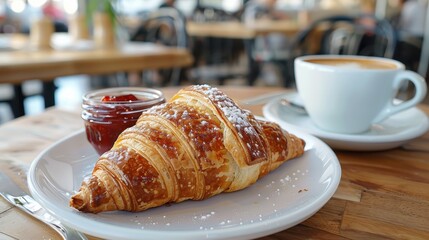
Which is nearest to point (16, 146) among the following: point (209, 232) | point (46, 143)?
point (46, 143)

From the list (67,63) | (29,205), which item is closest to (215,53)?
(67,63)

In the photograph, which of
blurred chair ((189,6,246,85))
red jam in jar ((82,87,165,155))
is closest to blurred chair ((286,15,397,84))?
blurred chair ((189,6,246,85))

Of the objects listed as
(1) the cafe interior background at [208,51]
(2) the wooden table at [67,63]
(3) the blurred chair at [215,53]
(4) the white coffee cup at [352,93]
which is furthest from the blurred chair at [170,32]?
(4) the white coffee cup at [352,93]

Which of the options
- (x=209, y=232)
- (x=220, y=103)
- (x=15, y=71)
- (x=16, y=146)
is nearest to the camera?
(x=209, y=232)

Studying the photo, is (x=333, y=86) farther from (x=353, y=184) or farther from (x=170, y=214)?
(x=170, y=214)

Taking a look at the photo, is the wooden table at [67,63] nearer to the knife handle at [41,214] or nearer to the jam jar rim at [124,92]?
the jam jar rim at [124,92]

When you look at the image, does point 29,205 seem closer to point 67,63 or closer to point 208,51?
point 67,63
